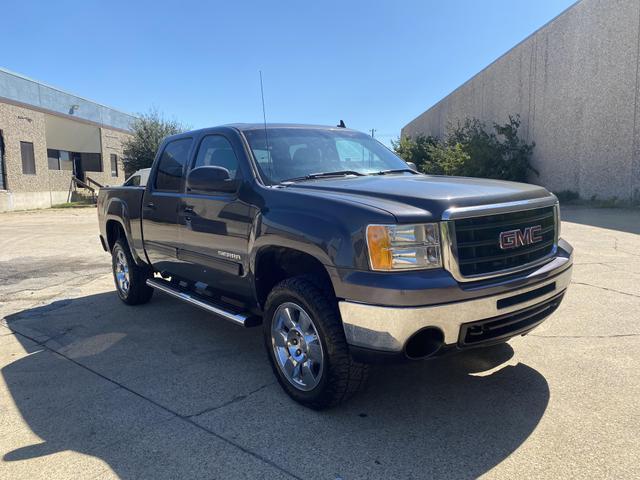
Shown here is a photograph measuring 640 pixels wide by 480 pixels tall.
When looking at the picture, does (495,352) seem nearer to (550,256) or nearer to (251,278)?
(550,256)

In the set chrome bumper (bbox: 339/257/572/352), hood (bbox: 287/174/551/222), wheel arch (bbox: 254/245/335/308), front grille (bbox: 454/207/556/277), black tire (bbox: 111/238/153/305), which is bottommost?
black tire (bbox: 111/238/153/305)

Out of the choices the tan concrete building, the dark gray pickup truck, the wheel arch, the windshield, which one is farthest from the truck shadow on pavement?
the tan concrete building

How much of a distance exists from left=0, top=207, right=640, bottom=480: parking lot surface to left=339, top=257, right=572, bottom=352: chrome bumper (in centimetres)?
63

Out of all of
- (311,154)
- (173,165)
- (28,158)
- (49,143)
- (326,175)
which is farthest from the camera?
(49,143)

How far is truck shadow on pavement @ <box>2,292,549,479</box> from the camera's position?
283cm

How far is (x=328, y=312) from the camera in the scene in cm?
316

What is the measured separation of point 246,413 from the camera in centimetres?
342

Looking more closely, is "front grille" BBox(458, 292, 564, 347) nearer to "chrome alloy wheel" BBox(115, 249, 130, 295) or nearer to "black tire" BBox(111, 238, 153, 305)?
"black tire" BBox(111, 238, 153, 305)

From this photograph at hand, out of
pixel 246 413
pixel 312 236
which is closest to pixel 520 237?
pixel 312 236

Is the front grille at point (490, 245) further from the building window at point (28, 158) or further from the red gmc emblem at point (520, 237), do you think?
the building window at point (28, 158)

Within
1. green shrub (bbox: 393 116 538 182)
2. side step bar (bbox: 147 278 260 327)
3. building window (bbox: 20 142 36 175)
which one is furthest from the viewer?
building window (bbox: 20 142 36 175)

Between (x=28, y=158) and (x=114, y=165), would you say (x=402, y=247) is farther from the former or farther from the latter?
(x=114, y=165)

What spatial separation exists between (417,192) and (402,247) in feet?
1.64

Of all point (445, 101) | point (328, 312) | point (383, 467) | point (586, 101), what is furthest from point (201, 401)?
point (445, 101)
